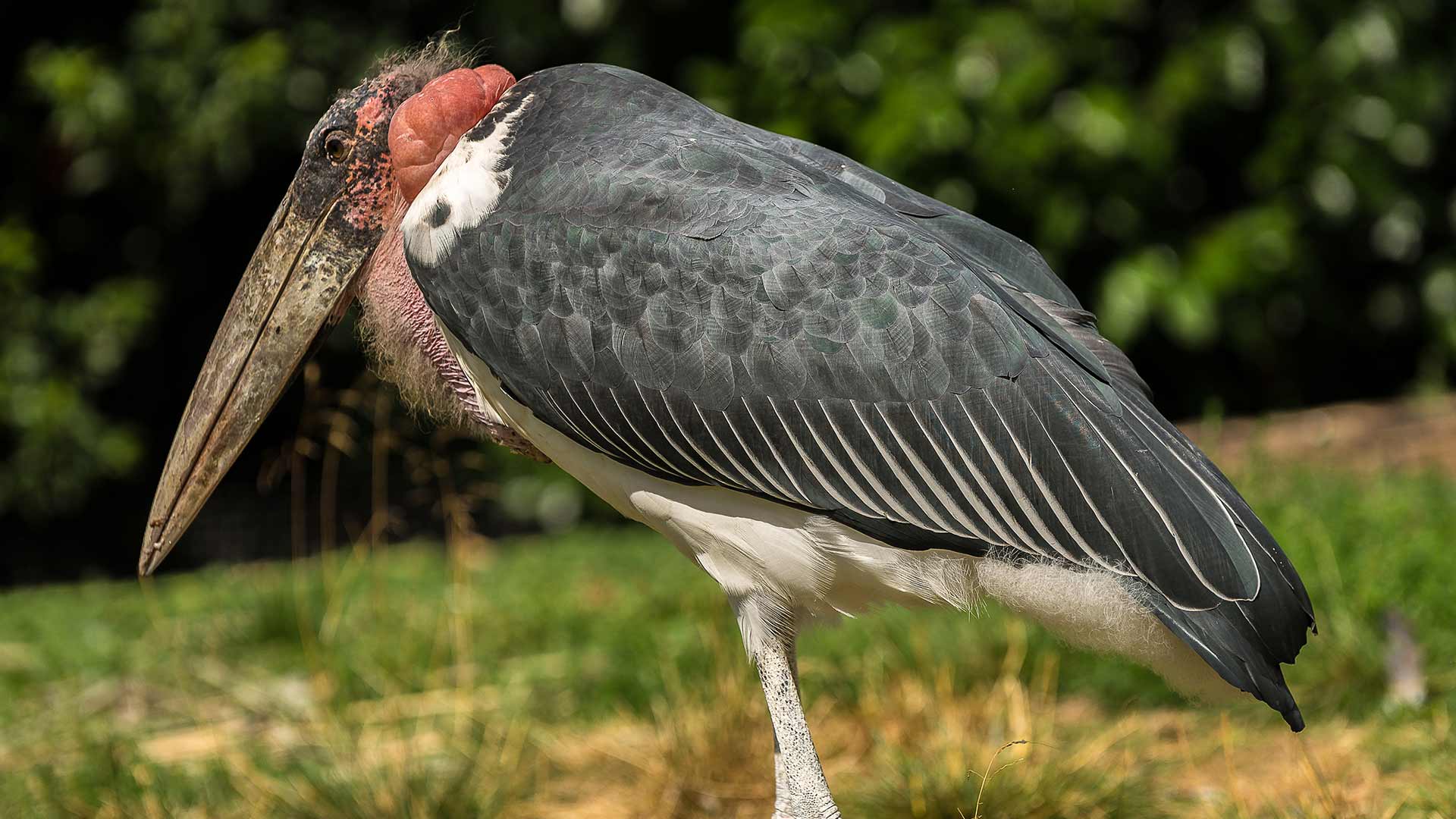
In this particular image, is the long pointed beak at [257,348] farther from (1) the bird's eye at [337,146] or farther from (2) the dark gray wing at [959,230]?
(2) the dark gray wing at [959,230]

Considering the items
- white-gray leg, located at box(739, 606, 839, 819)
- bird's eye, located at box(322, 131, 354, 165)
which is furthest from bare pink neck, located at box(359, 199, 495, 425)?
white-gray leg, located at box(739, 606, 839, 819)

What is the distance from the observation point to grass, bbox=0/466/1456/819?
10.2ft

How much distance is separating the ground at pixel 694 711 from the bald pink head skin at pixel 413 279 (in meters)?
0.92

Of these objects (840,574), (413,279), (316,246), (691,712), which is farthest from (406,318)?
(691,712)

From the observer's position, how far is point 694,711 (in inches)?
137

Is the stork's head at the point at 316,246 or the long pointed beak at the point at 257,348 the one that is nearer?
the stork's head at the point at 316,246

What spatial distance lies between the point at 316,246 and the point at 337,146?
0.19m

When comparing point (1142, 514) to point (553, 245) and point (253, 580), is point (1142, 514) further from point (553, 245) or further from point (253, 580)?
point (253, 580)

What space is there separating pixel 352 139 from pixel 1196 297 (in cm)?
423

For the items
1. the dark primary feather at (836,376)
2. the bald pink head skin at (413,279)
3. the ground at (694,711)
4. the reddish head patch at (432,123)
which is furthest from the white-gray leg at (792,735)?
the reddish head patch at (432,123)

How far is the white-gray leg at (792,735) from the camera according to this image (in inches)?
100.0

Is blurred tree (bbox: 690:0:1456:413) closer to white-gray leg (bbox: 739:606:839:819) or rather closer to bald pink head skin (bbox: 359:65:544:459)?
bald pink head skin (bbox: 359:65:544:459)

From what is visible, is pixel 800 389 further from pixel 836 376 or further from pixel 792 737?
pixel 792 737

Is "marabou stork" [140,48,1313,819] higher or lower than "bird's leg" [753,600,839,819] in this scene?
higher
